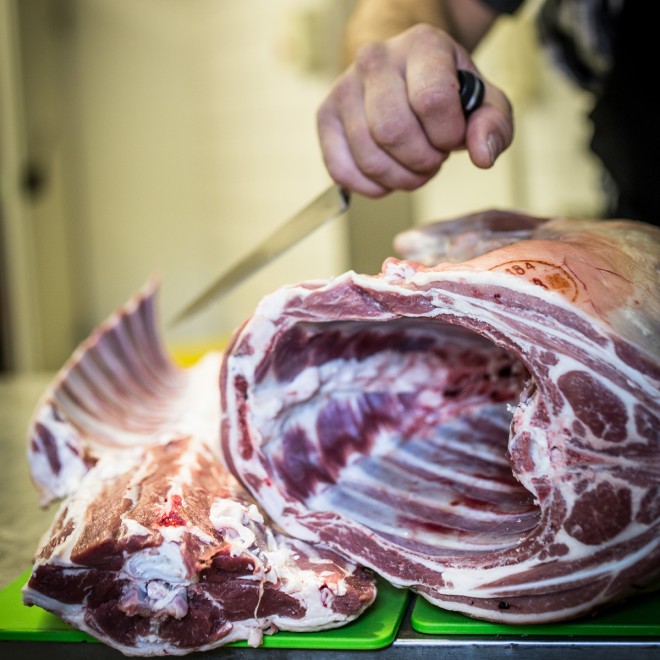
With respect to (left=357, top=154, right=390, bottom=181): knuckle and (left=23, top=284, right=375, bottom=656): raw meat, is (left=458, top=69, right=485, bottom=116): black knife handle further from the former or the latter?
(left=23, top=284, right=375, bottom=656): raw meat

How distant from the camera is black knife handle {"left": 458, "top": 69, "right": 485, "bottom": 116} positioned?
1180 millimetres

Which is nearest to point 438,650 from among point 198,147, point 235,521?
point 235,521

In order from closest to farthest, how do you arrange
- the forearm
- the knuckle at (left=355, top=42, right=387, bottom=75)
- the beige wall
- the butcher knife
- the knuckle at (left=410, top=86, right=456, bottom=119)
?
the knuckle at (left=410, top=86, right=456, bottom=119), the knuckle at (left=355, top=42, right=387, bottom=75), the butcher knife, the forearm, the beige wall

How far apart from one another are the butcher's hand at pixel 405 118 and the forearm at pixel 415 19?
0.48 metres

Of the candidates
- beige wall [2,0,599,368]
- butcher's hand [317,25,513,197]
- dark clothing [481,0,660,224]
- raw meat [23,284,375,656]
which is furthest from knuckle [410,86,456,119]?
beige wall [2,0,599,368]

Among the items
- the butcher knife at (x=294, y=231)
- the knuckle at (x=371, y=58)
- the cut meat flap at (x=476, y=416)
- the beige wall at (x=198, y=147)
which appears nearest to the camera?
the cut meat flap at (x=476, y=416)

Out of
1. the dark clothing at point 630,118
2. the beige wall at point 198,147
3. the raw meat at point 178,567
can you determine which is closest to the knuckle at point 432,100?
the raw meat at point 178,567

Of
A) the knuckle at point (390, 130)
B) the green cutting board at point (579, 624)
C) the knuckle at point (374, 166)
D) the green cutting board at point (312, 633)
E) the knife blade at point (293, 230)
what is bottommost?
the green cutting board at point (312, 633)

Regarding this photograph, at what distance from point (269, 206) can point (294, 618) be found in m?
3.94

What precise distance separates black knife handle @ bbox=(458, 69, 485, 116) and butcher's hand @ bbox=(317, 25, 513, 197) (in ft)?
0.04

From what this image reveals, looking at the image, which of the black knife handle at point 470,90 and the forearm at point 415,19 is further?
the forearm at point 415,19

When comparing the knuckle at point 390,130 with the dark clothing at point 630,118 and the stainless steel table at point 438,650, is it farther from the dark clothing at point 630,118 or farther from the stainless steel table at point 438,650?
the dark clothing at point 630,118

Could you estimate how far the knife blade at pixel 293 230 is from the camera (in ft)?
4.62

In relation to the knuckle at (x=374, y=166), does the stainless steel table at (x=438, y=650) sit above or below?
below
